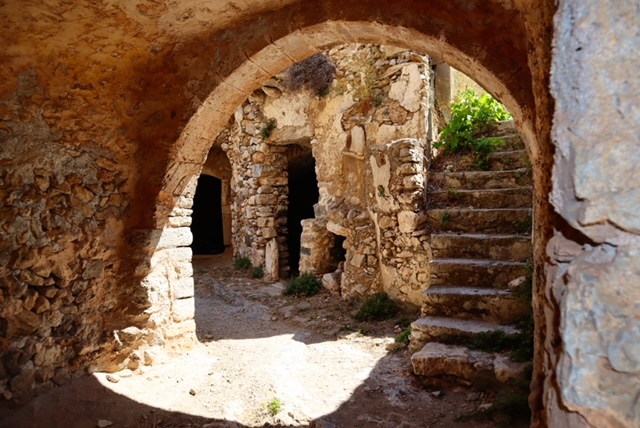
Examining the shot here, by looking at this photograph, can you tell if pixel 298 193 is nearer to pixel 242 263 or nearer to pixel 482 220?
pixel 242 263

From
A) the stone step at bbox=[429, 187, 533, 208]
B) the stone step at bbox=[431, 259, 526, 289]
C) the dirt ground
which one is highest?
the stone step at bbox=[429, 187, 533, 208]

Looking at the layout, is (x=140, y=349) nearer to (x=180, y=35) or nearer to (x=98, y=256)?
(x=98, y=256)

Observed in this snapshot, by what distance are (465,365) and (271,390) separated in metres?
1.38

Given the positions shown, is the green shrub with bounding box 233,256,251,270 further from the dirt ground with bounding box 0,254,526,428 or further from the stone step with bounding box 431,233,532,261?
the stone step with bounding box 431,233,532,261

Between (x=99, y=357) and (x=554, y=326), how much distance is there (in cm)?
297

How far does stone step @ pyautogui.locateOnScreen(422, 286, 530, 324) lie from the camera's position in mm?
3188

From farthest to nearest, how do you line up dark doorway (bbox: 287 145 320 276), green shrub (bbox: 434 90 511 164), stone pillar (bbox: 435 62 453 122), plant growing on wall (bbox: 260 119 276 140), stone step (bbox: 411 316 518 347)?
dark doorway (bbox: 287 145 320 276), plant growing on wall (bbox: 260 119 276 140), stone pillar (bbox: 435 62 453 122), green shrub (bbox: 434 90 511 164), stone step (bbox: 411 316 518 347)

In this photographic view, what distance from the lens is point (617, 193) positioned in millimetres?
682

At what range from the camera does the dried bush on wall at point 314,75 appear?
5.74m

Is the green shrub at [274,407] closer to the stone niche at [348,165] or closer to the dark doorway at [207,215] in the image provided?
the stone niche at [348,165]

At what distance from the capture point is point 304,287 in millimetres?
5785

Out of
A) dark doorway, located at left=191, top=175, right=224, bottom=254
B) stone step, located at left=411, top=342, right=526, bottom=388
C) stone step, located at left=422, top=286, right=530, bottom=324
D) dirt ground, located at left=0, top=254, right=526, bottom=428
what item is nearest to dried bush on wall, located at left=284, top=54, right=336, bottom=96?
dirt ground, located at left=0, top=254, right=526, bottom=428

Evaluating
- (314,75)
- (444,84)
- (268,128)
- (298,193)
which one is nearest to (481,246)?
(444,84)

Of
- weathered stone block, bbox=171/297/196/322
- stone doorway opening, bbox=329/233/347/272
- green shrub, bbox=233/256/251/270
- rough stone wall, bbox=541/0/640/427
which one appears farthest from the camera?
green shrub, bbox=233/256/251/270
